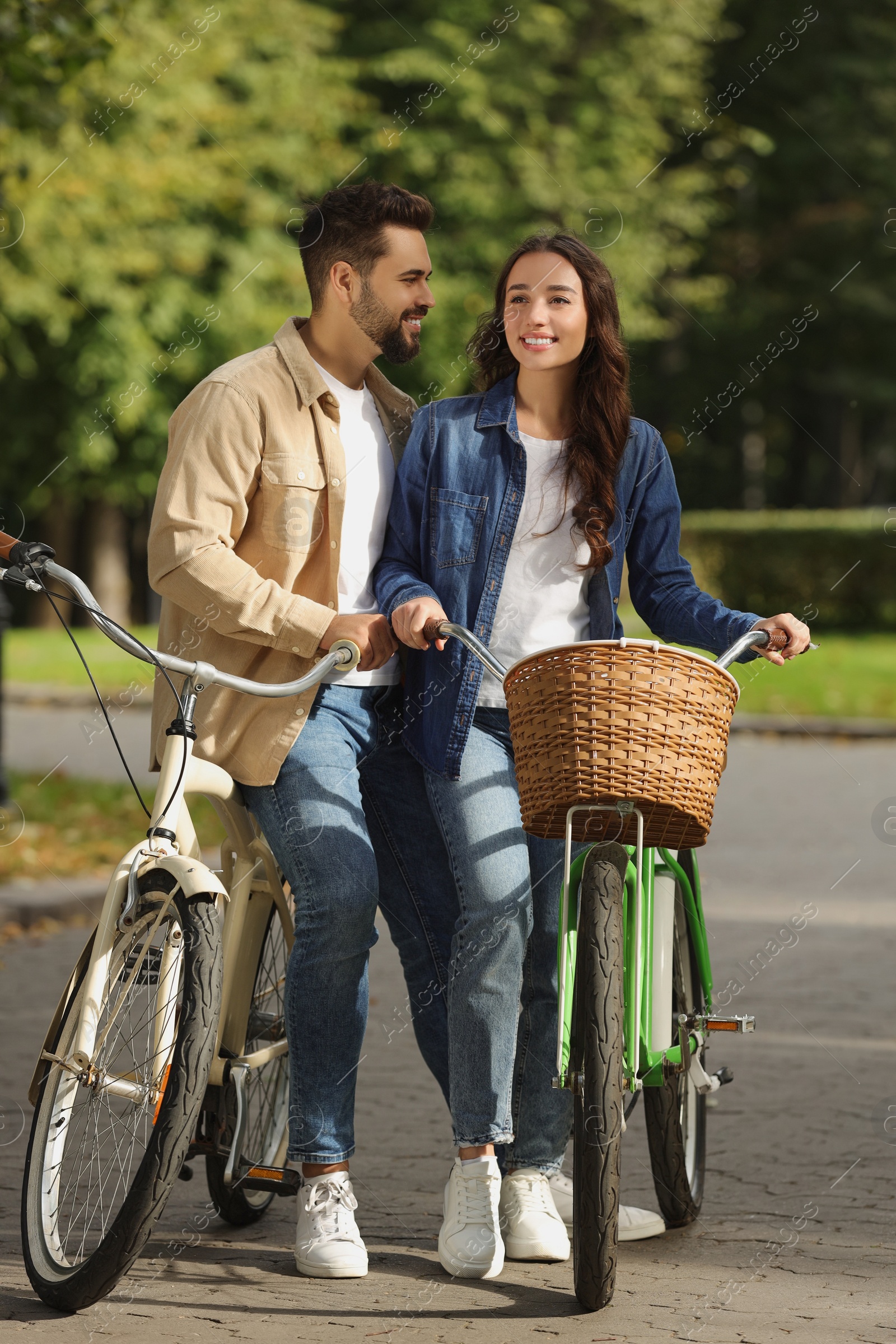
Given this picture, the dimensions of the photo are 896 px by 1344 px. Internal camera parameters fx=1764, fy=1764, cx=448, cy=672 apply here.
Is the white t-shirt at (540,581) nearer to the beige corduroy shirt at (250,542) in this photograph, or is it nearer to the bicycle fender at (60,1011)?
the beige corduroy shirt at (250,542)

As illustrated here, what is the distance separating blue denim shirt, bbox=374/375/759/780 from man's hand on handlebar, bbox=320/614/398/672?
2.1 inches

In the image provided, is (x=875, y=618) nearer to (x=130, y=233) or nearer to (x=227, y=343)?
Result: (x=227, y=343)

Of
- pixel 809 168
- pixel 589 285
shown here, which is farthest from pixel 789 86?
pixel 589 285

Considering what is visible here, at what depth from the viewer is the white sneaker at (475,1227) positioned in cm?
365

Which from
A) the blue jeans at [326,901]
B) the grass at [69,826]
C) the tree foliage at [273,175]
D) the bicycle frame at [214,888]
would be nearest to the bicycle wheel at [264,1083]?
the bicycle frame at [214,888]

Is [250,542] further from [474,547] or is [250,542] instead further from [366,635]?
[474,547]

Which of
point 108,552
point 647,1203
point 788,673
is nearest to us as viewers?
point 647,1203

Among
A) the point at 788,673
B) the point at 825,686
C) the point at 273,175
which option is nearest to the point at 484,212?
the point at 273,175

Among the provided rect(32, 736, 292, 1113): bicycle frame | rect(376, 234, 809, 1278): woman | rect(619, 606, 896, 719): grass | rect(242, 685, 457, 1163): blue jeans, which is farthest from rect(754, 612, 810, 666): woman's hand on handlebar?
rect(619, 606, 896, 719): grass

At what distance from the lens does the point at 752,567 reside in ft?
82.3

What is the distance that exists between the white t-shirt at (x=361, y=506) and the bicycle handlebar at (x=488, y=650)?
0.30 metres

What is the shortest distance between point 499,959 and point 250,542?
1.04 m

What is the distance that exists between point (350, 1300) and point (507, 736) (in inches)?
47.7

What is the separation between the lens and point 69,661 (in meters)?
21.6
